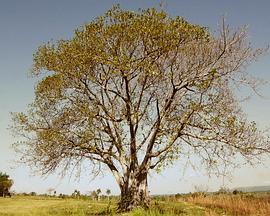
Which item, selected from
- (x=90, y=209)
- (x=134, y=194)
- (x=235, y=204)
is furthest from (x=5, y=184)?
(x=235, y=204)

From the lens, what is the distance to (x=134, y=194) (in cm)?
2716

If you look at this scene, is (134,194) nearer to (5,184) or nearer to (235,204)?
(235,204)

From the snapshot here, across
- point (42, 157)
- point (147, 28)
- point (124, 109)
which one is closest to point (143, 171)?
point (124, 109)

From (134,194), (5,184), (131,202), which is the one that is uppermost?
(5,184)

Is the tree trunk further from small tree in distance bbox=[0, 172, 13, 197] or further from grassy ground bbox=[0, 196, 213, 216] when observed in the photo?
small tree in distance bbox=[0, 172, 13, 197]

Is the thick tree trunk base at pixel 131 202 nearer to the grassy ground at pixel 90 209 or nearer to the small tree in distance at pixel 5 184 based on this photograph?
the grassy ground at pixel 90 209

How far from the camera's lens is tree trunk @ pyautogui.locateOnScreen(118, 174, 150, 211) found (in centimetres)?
2700

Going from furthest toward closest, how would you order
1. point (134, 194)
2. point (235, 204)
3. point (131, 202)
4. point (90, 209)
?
point (90, 209)
point (134, 194)
point (131, 202)
point (235, 204)

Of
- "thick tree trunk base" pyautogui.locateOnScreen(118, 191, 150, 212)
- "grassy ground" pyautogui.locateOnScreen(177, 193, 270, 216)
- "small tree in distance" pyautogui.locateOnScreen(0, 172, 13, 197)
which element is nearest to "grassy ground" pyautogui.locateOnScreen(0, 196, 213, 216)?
"thick tree trunk base" pyautogui.locateOnScreen(118, 191, 150, 212)

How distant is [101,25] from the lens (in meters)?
27.6

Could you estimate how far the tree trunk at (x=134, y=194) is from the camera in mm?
27000

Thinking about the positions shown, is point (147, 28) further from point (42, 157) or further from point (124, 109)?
point (42, 157)

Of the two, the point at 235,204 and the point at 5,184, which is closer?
the point at 235,204

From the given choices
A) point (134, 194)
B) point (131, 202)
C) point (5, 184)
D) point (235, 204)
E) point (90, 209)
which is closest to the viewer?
point (235, 204)
